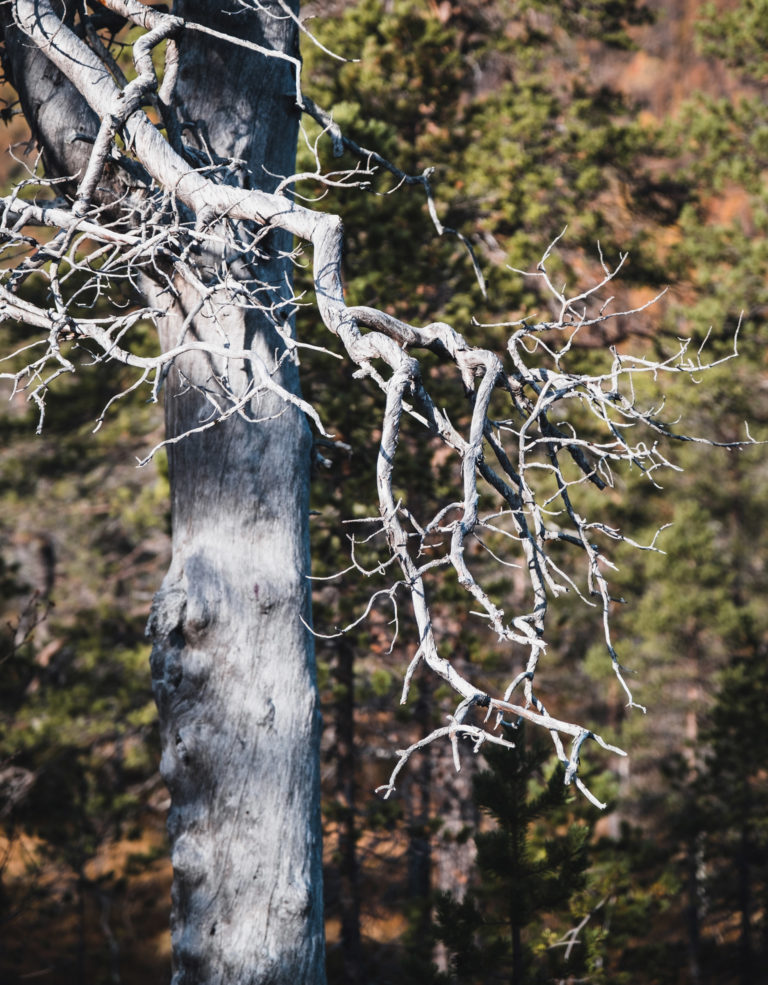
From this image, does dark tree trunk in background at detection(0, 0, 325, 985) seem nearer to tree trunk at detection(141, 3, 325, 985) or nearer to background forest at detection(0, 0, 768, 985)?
tree trunk at detection(141, 3, 325, 985)

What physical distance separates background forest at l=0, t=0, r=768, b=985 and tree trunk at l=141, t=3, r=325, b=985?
1.32 meters

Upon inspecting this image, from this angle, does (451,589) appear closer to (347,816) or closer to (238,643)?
(347,816)

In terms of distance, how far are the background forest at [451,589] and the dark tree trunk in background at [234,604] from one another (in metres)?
1.15

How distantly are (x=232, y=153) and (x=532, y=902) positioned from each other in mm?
3911

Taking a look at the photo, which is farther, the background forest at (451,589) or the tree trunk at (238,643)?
the background forest at (451,589)

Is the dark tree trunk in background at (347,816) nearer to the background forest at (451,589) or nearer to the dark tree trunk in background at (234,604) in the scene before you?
the background forest at (451,589)

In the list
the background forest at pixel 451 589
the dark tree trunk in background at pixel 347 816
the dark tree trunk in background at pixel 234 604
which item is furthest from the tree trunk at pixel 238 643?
the dark tree trunk in background at pixel 347 816

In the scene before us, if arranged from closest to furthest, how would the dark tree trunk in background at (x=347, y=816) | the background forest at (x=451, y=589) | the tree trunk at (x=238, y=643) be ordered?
the tree trunk at (x=238, y=643) < the background forest at (x=451, y=589) < the dark tree trunk in background at (x=347, y=816)

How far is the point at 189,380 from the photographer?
311cm

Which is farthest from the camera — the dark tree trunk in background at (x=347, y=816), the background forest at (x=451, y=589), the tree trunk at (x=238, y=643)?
the dark tree trunk in background at (x=347, y=816)

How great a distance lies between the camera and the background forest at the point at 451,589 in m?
6.22

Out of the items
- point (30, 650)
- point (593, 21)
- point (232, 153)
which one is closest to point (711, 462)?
point (593, 21)

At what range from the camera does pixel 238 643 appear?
9.67 feet

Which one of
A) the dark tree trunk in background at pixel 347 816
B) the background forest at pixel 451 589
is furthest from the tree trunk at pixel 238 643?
the dark tree trunk in background at pixel 347 816
